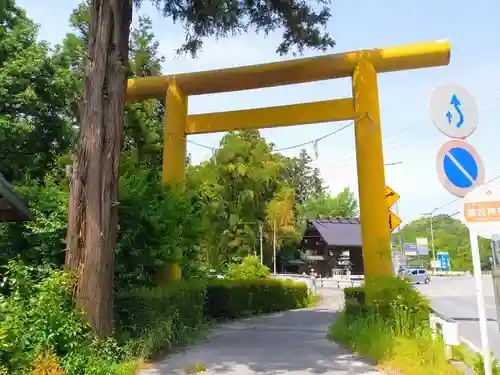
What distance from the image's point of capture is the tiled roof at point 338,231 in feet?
130

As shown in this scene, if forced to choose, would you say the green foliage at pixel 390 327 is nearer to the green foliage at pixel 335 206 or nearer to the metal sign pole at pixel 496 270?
the metal sign pole at pixel 496 270

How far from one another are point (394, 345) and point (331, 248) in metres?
34.8

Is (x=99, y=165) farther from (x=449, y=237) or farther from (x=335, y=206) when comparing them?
(x=449, y=237)

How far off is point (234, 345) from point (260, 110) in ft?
16.9

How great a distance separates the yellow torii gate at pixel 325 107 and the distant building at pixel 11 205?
336 centimetres

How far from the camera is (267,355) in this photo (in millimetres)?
7617

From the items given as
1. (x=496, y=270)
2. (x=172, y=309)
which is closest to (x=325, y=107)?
(x=172, y=309)

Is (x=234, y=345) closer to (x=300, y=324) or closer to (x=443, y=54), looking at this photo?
(x=300, y=324)

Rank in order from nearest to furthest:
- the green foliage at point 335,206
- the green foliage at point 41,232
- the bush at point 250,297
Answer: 1. the green foliage at point 41,232
2. the bush at point 250,297
3. the green foliage at point 335,206

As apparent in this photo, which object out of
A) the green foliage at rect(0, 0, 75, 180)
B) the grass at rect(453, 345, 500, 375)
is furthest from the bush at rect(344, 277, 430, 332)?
the green foliage at rect(0, 0, 75, 180)

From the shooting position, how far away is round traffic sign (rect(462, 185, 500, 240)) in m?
3.76

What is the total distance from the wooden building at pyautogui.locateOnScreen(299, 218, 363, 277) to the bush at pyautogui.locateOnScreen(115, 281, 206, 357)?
3169cm

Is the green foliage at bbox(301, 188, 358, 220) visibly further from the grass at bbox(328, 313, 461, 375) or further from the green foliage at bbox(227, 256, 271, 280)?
the grass at bbox(328, 313, 461, 375)

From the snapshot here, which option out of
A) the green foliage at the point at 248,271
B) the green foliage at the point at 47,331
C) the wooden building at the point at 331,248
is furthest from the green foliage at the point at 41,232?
the wooden building at the point at 331,248
